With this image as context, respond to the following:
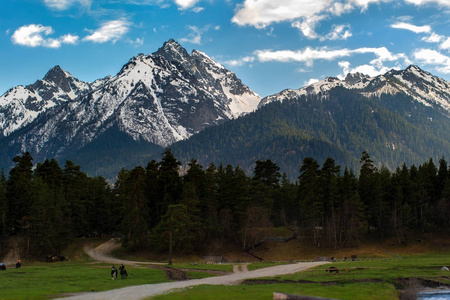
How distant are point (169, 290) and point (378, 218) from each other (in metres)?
77.4

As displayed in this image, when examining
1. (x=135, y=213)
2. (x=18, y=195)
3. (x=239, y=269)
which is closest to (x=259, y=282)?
(x=239, y=269)

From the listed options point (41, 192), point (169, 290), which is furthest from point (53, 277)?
point (41, 192)

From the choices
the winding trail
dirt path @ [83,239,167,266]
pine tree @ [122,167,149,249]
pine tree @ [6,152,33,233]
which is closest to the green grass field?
the winding trail

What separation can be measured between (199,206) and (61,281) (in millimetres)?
55203

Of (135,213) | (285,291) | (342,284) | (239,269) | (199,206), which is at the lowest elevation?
(239,269)

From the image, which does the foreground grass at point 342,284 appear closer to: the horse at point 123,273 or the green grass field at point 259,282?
the green grass field at point 259,282

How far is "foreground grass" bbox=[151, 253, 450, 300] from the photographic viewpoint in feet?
148

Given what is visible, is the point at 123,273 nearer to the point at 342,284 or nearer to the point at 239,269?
the point at 239,269

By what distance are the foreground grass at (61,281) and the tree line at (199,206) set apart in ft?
88.9

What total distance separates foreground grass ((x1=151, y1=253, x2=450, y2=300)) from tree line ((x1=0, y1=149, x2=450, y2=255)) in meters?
33.6

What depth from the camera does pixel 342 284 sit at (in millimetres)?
54531

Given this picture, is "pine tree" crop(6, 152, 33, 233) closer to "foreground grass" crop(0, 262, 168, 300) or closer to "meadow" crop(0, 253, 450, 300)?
"foreground grass" crop(0, 262, 168, 300)

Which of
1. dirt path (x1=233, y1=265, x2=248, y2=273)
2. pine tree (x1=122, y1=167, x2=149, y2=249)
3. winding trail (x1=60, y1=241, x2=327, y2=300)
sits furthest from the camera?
pine tree (x1=122, y1=167, x2=149, y2=249)

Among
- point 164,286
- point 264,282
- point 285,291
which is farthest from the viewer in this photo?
point 264,282
